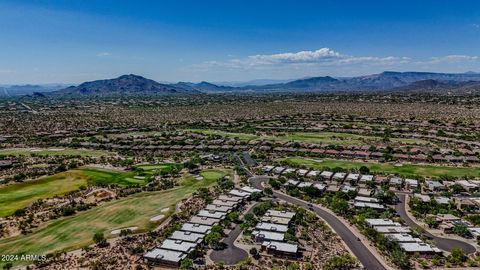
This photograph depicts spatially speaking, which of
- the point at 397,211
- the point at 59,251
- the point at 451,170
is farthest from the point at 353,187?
the point at 59,251

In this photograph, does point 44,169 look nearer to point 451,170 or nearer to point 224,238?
point 224,238

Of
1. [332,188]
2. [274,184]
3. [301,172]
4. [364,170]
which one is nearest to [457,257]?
[332,188]

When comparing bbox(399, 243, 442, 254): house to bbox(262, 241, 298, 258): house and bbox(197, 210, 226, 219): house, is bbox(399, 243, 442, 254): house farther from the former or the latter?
bbox(197, 210, 226, 219): house

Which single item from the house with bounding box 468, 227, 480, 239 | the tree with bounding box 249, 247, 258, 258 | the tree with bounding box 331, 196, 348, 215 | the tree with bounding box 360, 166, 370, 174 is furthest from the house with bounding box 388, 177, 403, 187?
the tree with bounding box 249, 247, 258, 258

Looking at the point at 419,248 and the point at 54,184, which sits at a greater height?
the point at 54,184

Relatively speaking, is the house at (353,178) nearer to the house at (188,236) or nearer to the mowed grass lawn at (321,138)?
the mowed grass lawn at (321,138)

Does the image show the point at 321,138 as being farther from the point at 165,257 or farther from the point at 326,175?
the point at 165,257
